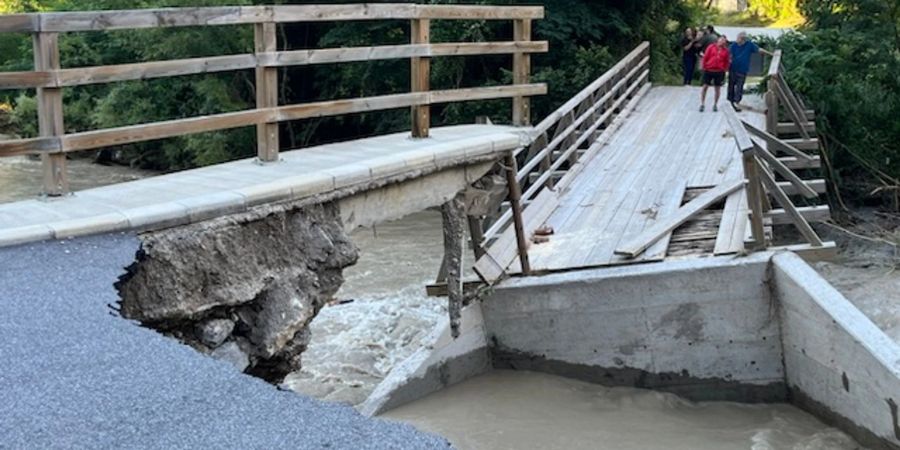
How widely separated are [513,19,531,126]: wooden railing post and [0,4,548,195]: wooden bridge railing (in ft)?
1.72

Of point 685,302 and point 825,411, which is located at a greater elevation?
point 685,302

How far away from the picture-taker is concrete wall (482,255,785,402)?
1042 centimetres

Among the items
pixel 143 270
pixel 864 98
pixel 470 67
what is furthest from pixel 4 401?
pixel 470 67

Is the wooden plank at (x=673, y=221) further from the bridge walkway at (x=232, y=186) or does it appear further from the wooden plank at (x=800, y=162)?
the wooden plank at (x=800, y=162)

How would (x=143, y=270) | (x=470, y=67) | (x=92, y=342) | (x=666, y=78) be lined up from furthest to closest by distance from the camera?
(x=666, y=78) < (x=470, y=67) < (x=143, y=270) < (x=92, y=342)

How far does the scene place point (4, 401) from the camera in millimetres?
3875

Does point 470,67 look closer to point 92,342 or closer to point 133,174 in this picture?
point 133,174

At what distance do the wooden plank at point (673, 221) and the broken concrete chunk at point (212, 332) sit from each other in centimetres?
571

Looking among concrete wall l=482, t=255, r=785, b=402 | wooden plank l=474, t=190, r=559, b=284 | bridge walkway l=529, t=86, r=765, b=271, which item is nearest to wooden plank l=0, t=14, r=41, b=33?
wooden plank l=474, t=190, r=559, b=284

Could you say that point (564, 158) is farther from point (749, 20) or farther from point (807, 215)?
point (749, 20)

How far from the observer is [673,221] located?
1176 cm

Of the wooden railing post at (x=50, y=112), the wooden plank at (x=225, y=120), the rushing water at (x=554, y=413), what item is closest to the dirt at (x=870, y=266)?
the rushing water at (x=554, y=413)

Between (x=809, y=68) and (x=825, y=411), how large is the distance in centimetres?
1240

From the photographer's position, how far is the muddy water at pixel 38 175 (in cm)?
2784
